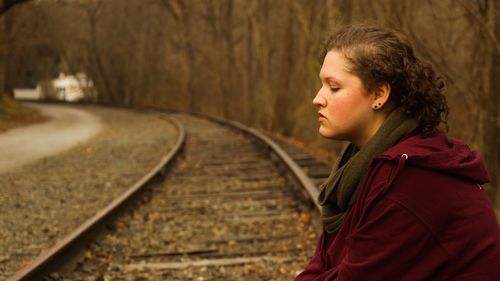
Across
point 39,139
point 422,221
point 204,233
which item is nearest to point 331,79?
point 422,221

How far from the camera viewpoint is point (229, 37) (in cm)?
2831

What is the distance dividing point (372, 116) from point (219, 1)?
2811 centimetres

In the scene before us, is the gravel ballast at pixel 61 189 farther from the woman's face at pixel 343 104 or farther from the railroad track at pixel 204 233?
the woman's face at pixel 343 104

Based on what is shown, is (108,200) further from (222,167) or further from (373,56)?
(373,56)

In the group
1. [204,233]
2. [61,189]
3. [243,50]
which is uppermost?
[204,233]

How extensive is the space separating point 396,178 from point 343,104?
333 millimetres

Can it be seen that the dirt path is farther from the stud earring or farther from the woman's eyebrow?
the stud earring

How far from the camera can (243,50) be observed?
3528cm

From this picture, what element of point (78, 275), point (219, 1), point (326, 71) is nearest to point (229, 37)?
point (219, 1)

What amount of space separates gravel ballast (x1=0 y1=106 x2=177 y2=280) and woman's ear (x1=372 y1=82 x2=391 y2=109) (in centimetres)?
367

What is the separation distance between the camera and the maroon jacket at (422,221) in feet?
5.12

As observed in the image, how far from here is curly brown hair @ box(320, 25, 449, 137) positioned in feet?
5.66

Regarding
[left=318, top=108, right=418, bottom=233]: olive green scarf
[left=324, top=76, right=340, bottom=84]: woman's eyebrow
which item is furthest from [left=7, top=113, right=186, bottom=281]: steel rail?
[left=324, top=76, right=340, bottom=84]: woman's eyebrow

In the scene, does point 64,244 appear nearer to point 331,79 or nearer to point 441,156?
point 331,79
